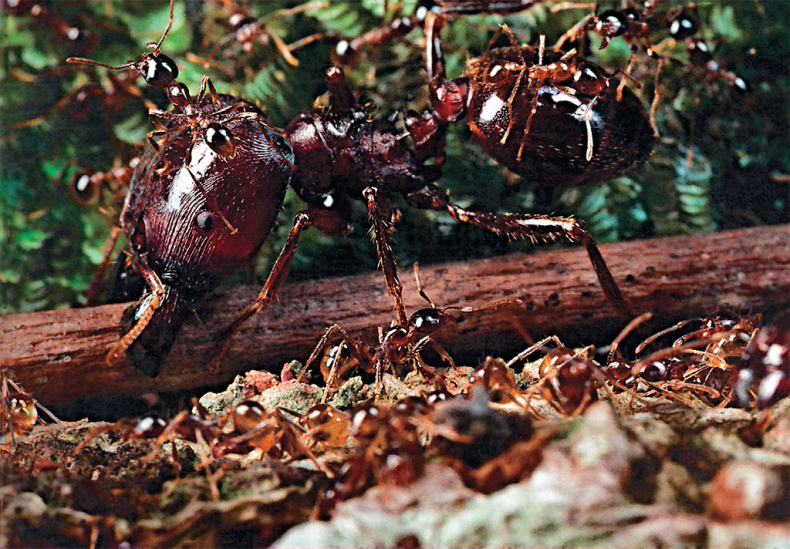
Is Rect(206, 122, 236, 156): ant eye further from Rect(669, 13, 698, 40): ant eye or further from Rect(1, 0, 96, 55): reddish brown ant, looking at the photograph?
Rect(669, 13, 698, 40): ant eye

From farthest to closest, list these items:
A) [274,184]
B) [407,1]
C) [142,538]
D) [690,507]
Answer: [407,1] → [274,184] → [142,538] → [690,507]

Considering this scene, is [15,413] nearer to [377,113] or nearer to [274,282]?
[274,282]

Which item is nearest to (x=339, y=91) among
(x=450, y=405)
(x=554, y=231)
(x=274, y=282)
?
(x=274, y=282)

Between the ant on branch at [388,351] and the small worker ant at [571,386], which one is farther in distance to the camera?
the ant on branch at [388,351]

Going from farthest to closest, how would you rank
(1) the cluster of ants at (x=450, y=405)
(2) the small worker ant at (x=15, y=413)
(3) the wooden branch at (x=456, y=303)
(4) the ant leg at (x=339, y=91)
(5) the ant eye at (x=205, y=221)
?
(4) the ant leg at (x=339, y=91)
(3) the wooden branch at (x=456, y=303)
(5) the ant eye at (x=205, y=221)
(2) the small worker ant at (x=15, y=413)
(1) the cluster of ants at (x=450, y=405)

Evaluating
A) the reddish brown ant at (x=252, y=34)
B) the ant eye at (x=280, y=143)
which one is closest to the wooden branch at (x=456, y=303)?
the ant eye at (x=280, y=143)

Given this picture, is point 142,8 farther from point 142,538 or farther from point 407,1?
point 142,538

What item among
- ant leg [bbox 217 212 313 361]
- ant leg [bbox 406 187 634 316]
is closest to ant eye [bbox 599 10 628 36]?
ant leg [bbox 406 187 634 316]

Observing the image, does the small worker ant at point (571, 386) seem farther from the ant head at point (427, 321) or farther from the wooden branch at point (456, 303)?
the wooden branch at point (456, 303)

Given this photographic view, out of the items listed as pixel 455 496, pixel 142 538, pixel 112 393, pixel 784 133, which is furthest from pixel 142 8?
pixel 784 133
